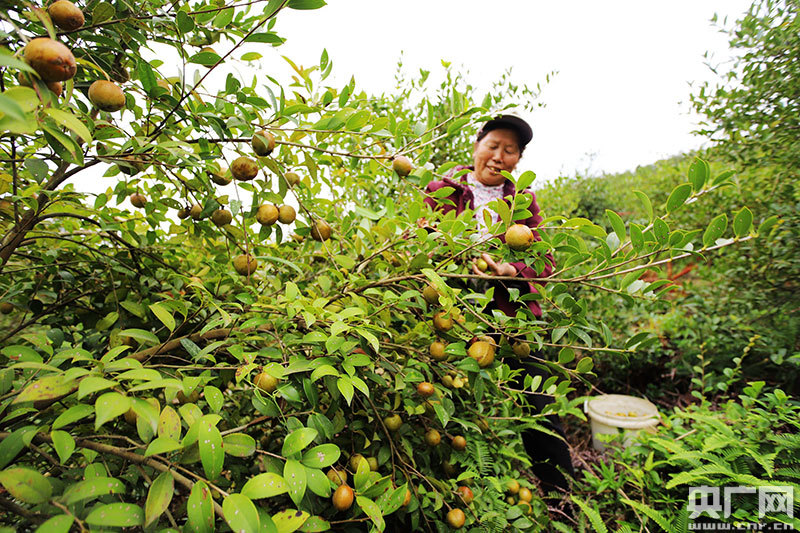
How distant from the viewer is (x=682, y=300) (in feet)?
8.96

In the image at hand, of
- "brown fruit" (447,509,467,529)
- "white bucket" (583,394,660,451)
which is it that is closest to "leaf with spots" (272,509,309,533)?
"brown fruit" (447,509,467,529)

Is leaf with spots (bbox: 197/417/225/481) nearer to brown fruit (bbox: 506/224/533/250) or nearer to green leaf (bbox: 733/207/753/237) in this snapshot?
brown fruit (bbox: 506/224/533/250)

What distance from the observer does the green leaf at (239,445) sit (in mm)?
585

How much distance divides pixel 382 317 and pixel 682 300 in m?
2.75

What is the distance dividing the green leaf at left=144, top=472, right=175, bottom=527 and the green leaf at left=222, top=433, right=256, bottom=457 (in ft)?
0.28

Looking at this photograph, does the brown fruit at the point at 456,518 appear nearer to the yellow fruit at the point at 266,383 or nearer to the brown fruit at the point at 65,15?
the yellow fruit at the point at 266,383

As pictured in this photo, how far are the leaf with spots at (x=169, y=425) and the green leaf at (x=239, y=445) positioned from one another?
0.08m

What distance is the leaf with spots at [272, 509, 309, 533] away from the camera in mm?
530

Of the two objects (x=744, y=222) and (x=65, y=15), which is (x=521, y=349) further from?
(x=65, y=15)

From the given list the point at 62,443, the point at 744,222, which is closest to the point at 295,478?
the point at 62,443

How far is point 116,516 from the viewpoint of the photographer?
0.45m

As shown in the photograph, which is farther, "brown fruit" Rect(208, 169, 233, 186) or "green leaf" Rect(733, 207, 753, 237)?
"brown fruit" Rect(208, 169, 233, 186)

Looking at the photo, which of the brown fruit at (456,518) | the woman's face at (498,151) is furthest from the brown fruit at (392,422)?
the woman's face at (498,151)

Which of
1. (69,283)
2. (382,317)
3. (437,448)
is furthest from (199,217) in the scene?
(437,448)
